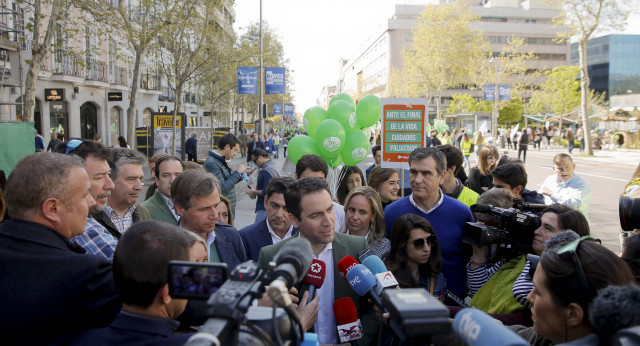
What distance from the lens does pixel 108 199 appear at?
148 inches

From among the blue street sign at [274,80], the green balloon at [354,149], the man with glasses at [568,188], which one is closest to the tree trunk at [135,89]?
the blue street sign at [274,80]

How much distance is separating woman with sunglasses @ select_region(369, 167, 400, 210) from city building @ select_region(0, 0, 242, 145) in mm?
12928

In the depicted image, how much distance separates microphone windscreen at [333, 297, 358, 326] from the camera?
2.64 m

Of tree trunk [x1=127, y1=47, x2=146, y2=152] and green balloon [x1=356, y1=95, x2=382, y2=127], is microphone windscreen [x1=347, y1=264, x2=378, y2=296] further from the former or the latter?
tree trunk [x1=127, y1=47, x2=146, y2=152]

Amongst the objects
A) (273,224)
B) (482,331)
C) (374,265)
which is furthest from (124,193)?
(482,331)

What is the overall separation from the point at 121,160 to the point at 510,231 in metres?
3.13

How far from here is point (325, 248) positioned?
3.05 metres

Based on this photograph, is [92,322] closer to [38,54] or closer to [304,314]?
[304,314]

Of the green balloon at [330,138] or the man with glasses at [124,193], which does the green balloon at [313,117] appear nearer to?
the green balloon at [330,138]

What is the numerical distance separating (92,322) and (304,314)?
1.00 metres

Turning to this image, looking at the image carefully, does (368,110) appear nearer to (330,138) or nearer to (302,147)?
(330,138)

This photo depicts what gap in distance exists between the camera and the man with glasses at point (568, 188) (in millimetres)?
5699

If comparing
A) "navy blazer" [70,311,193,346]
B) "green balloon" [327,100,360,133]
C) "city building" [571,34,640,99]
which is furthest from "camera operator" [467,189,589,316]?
"city building" [571,34,640,99]

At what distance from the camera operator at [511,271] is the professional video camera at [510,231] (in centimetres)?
5
